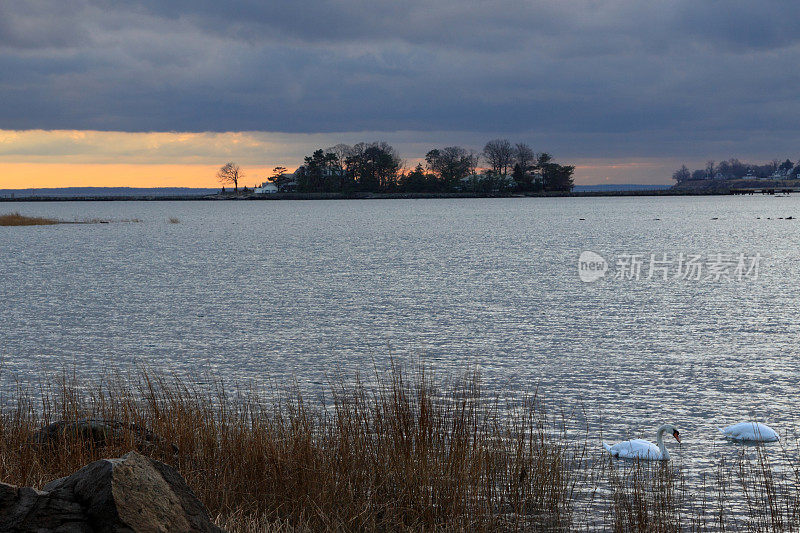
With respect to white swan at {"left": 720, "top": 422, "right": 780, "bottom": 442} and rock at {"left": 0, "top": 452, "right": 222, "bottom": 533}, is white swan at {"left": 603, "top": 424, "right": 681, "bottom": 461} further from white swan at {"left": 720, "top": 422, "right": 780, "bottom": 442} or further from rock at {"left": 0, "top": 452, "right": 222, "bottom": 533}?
rock at {"left": 0, "top": 452, "right": 222, "bottom": 533}

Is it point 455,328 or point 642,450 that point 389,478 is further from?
point 455,328

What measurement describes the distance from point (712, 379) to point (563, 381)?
3.91 m

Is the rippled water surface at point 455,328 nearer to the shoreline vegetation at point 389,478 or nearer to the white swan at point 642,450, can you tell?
the white swan at point 642,450

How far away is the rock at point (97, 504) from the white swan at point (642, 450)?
8632 millimetres

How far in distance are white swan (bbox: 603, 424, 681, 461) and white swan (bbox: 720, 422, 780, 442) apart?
1782 millimetres

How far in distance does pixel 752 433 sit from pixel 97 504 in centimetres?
1189

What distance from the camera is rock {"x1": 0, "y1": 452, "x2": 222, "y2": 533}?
19.1ft

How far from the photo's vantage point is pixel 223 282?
152ft

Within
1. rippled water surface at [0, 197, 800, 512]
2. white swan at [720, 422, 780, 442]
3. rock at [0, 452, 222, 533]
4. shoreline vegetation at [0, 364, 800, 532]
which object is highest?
rock at [0, 452, 222, 533]

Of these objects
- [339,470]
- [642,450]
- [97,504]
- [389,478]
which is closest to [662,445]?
[642,450]

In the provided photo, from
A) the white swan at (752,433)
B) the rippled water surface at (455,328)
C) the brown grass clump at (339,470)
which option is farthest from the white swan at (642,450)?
the white swan at (752,433)

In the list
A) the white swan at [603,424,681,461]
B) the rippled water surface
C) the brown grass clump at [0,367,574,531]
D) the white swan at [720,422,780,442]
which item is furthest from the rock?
the white swan at [720,422,780,442]

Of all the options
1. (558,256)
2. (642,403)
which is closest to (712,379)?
(642,403)

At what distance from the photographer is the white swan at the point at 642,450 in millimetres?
12812
